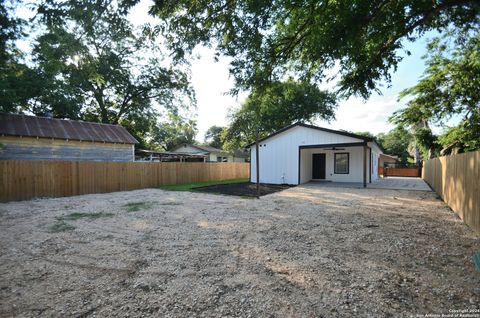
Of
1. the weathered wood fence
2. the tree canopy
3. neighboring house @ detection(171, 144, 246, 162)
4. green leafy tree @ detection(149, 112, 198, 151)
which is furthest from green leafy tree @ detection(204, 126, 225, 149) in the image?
the tree canopy

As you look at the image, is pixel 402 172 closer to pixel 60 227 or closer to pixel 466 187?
pixel 466 187

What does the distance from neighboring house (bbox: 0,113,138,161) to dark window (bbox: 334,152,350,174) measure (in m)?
14.9

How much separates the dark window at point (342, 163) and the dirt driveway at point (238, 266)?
9727 mm

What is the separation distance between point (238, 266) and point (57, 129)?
16.8m

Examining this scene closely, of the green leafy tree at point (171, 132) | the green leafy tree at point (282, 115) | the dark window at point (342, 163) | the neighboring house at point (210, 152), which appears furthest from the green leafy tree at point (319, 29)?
the neighboring house at point (210, 152)

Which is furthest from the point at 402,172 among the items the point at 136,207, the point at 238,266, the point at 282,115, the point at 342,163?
the point at 238,266

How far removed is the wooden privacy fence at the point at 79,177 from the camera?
9797 mm

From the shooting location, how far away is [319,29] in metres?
5.38

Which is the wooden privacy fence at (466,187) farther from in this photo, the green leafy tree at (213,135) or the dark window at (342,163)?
the green leafy tree at (213,135)

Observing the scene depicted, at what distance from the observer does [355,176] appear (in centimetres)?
1579

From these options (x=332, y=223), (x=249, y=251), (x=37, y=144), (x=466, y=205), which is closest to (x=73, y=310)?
(x=249, y=251)

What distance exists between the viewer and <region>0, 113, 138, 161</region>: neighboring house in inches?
520

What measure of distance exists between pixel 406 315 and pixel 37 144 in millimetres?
17734

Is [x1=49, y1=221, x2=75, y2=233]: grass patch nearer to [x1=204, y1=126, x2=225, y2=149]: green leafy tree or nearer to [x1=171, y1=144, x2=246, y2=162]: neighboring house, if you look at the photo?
[x1=171, y1=144, x2=246, y2=162]: neighboring house
